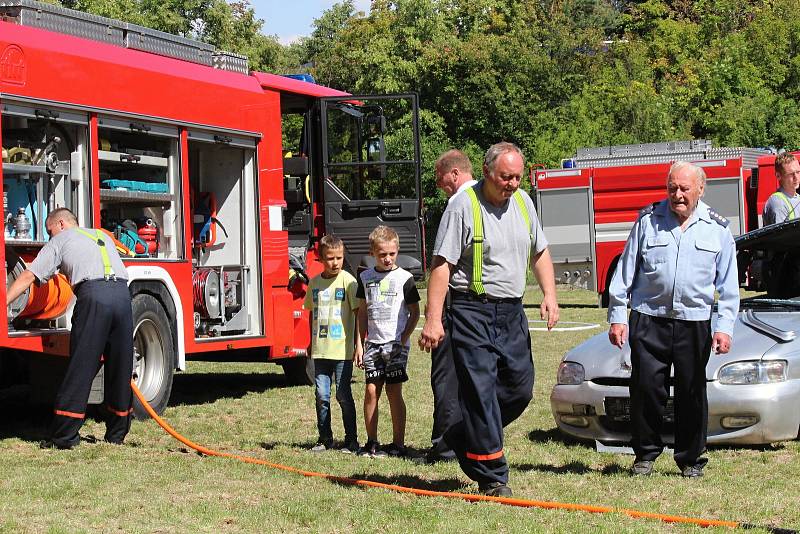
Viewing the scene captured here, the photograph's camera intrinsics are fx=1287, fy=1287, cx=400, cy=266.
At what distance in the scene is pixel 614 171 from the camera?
24.4 metres

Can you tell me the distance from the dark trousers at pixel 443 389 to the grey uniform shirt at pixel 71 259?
2.71m

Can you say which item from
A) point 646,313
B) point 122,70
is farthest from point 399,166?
point 646,313

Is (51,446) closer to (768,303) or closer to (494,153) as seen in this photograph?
(494,153)

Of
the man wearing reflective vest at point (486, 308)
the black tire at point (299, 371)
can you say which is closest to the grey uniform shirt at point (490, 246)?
the man wearing reflective vest at point (486, 308)

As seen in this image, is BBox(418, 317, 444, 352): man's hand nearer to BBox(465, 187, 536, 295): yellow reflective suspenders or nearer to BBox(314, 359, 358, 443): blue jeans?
BBox(465, 187, 536, 295): yellow reflective suspenders

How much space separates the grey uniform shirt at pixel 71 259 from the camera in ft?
29.2

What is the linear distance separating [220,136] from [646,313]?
17.9ft

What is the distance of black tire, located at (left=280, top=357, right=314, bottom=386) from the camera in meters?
13.5

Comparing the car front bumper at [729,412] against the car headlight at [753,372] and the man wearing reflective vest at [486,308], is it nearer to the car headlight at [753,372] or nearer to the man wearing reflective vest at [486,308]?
the car headlight at [753,372]

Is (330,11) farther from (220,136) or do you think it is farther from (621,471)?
(621,471)

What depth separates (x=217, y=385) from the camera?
13812mm

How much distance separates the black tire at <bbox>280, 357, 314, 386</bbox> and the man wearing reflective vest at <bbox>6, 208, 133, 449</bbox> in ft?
13.8

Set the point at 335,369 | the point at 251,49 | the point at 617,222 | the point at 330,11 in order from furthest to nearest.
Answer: the point at 330,11 < the point at 251,49 < the point at 617,222 < the point at 335,369

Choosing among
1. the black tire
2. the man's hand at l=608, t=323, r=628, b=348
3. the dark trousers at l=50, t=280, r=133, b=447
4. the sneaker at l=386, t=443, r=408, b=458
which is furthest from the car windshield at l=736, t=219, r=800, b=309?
the black tire
